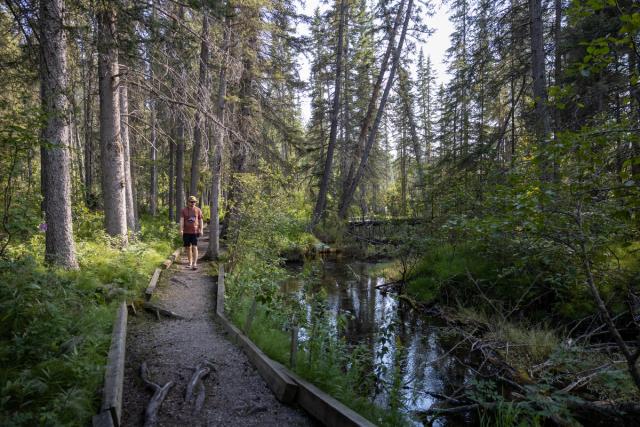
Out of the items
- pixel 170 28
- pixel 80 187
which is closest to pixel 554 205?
pixel 170 28

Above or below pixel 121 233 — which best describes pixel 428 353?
below

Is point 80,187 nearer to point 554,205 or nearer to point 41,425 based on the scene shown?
point 41,425

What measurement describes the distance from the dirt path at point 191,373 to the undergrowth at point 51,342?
51 cm

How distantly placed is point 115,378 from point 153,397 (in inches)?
21.5

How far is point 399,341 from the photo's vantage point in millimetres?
7008

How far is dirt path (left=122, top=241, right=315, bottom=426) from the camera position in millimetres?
3943

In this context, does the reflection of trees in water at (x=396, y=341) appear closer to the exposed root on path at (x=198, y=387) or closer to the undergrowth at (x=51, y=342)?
the exposed root on path at (x=198, y=387)

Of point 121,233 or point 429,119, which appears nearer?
point 121,233

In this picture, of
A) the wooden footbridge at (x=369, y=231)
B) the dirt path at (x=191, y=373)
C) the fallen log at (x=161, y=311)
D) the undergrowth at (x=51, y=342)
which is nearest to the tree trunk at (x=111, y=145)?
the undergrowth at (x=51, y=342)

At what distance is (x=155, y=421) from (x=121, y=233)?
6.54 m

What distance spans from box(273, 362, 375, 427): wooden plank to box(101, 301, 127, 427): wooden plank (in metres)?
1.84

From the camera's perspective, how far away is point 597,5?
2896mm

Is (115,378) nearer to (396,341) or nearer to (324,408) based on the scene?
(324,408)

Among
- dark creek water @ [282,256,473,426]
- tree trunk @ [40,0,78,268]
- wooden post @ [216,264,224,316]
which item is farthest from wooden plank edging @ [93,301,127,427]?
dark creek water @ [282,256,473,426]
